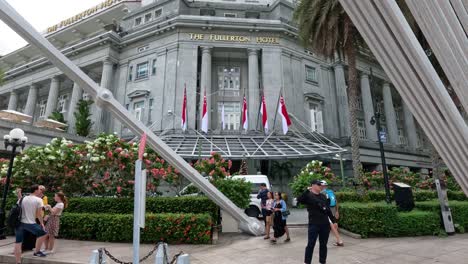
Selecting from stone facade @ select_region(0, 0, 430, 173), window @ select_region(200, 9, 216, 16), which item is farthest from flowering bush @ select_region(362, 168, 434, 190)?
window @ select_region(200, 9, 216, 16)

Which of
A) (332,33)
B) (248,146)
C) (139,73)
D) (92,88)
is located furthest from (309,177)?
(139,73)

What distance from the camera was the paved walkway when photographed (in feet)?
23.7

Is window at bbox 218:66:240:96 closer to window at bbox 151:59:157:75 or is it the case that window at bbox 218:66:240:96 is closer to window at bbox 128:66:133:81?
window at bbox 151:59:157:75

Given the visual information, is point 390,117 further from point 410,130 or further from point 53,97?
point 53,97

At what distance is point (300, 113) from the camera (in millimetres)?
28312

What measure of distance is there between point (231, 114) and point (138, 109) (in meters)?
9.62

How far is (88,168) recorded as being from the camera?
38.6 ft

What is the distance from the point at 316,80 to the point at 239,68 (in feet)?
28.0

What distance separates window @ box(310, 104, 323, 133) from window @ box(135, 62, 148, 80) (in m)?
17.8

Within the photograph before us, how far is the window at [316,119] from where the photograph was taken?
29.0 m

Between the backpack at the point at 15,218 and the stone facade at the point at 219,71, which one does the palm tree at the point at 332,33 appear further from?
the backpack at the point at 15,218

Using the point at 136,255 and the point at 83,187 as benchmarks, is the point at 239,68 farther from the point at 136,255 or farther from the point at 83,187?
the point at 136,255

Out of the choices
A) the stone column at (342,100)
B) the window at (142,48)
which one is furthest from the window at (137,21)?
the stone column at (342,100)

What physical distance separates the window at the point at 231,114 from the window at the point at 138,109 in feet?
25.9
